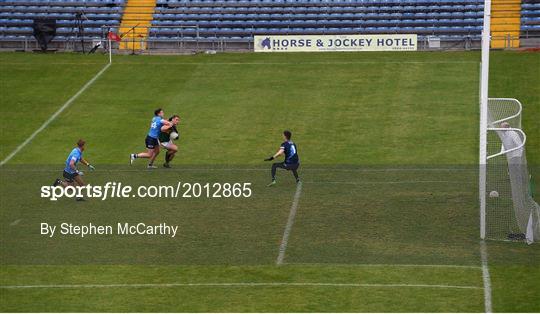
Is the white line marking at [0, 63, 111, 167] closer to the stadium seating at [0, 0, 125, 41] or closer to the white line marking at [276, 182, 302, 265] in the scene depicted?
the stadium seating at [0, 0, 125, 41]

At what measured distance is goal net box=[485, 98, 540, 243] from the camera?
27.0m

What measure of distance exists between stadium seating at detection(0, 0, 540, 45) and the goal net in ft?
84.3

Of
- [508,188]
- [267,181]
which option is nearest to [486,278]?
[508,188]

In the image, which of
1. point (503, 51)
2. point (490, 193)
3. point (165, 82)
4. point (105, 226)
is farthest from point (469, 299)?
point (503, 51)

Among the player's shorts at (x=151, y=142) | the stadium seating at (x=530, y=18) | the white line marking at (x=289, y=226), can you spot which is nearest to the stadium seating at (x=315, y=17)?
the stadium seating at (x=530, y=18)

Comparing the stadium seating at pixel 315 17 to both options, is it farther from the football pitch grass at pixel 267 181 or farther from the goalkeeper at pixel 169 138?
the goalkeeper at pixel 169 138

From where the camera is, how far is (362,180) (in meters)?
34.9

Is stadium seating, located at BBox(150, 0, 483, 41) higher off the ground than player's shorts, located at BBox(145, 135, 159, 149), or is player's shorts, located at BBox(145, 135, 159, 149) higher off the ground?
stadium seating, located at BBox(150, 0, 483, 41)

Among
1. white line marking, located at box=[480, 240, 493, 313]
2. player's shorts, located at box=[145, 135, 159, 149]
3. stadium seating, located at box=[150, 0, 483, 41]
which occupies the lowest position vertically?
white line marking, located at box=[480, 240, 493, 313]

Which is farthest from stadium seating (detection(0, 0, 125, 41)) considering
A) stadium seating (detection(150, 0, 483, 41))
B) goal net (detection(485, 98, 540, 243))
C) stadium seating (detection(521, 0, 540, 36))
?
goal net (detection(485, 98, 540, 243))

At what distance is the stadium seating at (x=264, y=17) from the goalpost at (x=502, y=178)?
2595 cm

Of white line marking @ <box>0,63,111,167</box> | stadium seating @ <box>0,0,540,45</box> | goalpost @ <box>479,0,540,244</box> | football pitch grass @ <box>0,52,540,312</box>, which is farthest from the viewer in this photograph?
stadium seating @ <box>0,0,540,45</box>

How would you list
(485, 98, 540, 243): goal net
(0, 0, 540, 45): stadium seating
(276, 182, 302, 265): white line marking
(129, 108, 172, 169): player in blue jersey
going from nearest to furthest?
(276, 182, 302, 265): white line marking < (485, 98, 540, 243): goal net < (129, 108, 172, 169): player in blue jersey < (0, 0, 540, 45): stadium seating

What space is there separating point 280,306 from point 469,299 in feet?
12.5
